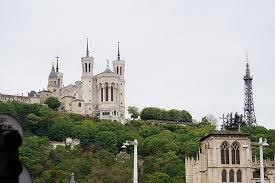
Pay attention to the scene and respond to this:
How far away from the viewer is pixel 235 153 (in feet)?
306

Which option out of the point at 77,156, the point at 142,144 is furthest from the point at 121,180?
the point at 142,144

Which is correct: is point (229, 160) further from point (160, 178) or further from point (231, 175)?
point (160, 178)

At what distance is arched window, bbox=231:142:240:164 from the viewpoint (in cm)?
9300

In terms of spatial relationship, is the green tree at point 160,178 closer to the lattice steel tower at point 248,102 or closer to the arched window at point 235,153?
the arched window at point 235,153

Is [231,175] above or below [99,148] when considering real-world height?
below

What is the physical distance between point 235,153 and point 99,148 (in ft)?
249

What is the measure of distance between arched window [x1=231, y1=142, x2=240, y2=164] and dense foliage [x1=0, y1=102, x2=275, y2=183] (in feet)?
77.2

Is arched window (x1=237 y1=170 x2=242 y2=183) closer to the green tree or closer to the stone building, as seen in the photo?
the stone building

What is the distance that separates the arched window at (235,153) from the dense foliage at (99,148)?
23540 millimetres

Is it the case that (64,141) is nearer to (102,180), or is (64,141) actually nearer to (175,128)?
(175,128)

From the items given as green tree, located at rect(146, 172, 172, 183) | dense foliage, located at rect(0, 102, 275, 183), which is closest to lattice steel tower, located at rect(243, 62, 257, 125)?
dense foliage, located at rect(0, 102, 275, 183)

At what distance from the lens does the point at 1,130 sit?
153 inches

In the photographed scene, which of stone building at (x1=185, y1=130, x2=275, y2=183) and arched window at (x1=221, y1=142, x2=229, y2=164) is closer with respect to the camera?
stone building at (x1=185, y1=130, x2=275, y2=183)

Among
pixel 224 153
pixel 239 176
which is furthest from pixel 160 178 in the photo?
pixel 239 176
